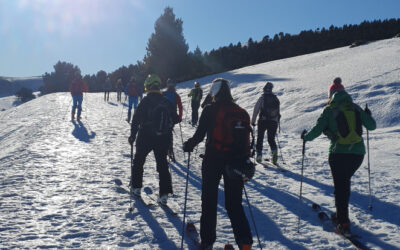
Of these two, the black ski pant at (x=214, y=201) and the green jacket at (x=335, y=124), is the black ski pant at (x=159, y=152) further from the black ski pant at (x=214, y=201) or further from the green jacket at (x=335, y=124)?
the green jacket at (x=335, y=124)

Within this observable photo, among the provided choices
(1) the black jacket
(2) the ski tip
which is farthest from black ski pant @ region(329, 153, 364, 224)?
(1) the black jacket

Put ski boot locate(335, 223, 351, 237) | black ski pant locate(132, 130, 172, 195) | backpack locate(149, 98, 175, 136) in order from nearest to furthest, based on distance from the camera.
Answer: ski boot locate(335, 223, 351, 237)
backpack locate(149, 98, 175, 136)
black ski pant locate(132, 130, 172, 195)

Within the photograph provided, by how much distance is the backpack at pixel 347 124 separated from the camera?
186 inches

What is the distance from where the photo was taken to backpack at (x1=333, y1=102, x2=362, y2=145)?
15.5ft

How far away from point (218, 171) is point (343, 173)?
6.57 ft

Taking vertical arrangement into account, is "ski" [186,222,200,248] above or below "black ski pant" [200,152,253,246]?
below

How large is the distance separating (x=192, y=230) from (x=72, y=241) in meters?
1.74

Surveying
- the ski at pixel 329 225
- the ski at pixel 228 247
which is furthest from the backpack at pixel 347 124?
the ski at pixel 228 247

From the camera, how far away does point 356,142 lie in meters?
4.76

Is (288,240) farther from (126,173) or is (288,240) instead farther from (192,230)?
(126,173)

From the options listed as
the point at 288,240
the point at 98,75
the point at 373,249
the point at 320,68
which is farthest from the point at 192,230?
the point at 98,75

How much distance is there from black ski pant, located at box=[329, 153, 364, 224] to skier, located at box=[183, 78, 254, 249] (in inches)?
64.1

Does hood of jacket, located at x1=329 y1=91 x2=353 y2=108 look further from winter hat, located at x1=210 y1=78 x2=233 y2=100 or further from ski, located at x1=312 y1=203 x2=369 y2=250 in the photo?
ski, located at x1=312 y1=203 x2=369 y2=250

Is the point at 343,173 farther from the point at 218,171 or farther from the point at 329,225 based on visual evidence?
the point at 218,171
